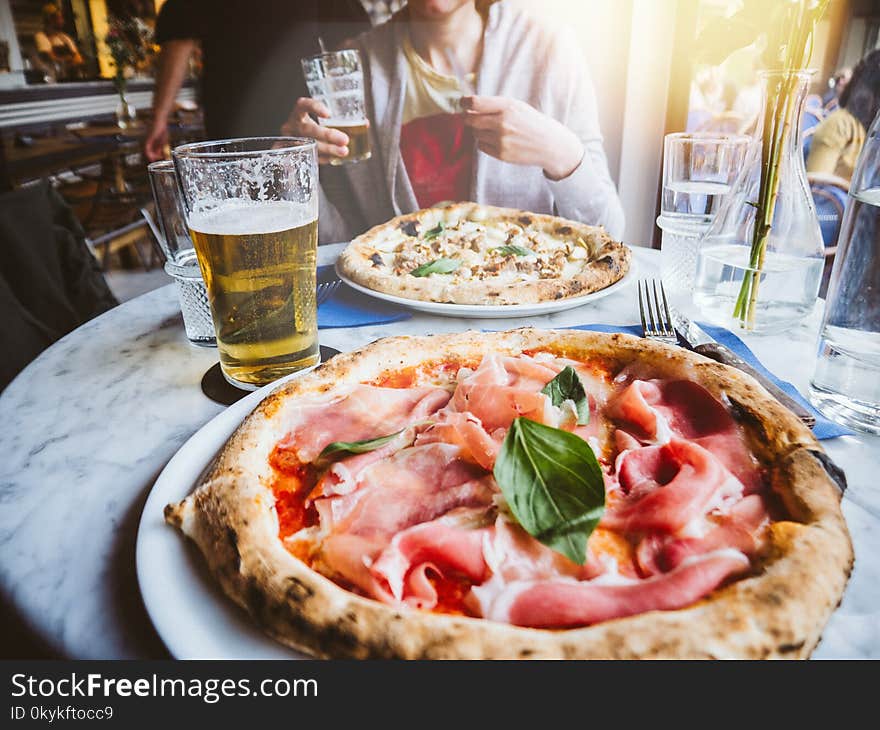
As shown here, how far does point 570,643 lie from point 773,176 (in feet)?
3.50

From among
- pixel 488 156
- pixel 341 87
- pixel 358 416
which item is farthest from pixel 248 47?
pixel 358 416

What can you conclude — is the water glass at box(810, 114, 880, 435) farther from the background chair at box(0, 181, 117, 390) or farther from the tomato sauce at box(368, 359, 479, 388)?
the background chair at box(0, 181, 117, 390)

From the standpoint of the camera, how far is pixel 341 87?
2.53m

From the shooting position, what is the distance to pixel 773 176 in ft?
4.04

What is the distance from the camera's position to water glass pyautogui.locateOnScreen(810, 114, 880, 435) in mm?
980

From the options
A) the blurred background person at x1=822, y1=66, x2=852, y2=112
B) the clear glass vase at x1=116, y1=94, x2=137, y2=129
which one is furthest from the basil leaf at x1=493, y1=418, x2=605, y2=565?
the clear glass vase at x1=116, y1=94, x2=137, y2=129

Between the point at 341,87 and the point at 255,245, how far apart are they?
1.69m

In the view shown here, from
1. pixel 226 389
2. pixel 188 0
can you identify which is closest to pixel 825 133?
pixel 188 0

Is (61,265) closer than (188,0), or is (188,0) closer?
(61,265)

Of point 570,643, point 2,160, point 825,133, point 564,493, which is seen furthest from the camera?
point 2,160

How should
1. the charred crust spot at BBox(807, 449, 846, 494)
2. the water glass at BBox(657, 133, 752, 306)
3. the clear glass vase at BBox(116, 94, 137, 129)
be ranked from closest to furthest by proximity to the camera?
1. the charred crust spot at BBox(807, 449, 846, 494)
2. the water glass at BBox(657, 133, 752, 306)
3. the clear glass vase at BBox(116, 94, 137, 129)

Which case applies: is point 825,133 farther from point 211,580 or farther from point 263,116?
point 211,580

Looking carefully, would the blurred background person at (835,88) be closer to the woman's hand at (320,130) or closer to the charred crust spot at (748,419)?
the woman's hand at (320,130)

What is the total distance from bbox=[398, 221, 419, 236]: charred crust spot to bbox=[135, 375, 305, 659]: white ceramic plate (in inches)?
60.7
